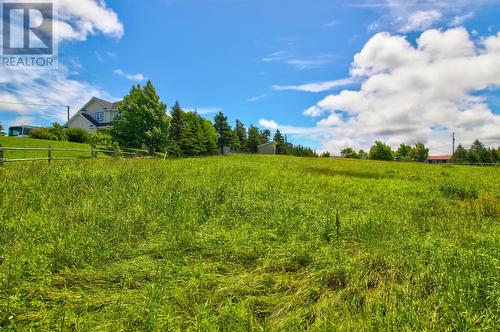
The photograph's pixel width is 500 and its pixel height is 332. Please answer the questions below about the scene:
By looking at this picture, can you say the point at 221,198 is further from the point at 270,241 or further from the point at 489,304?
the point at 489,304

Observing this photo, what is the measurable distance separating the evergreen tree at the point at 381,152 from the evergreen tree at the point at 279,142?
36376mm

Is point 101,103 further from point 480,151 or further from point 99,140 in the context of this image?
point 480,151

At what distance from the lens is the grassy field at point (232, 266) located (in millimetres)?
3146

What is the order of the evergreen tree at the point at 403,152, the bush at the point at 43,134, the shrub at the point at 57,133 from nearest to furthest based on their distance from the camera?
the bush at the point at 43,134, the shrub at the point at 57,133, the evergreen tree at the point at 403,152

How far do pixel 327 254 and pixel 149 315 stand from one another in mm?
2913

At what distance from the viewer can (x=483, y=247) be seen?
4965mm

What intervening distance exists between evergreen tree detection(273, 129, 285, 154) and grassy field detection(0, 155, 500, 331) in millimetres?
76987

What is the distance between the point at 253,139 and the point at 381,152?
5132 cm

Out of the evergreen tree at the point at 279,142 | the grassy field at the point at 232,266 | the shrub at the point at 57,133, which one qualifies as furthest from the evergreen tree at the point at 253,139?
the grassy field at the point at 232,266

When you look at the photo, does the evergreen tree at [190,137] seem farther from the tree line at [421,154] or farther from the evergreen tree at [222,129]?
the tree line at [421,154]

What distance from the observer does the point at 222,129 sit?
205 ft

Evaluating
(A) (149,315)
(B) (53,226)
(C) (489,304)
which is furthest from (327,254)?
(B) (53,226)

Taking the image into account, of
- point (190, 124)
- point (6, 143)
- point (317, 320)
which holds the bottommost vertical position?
point (317, 320)

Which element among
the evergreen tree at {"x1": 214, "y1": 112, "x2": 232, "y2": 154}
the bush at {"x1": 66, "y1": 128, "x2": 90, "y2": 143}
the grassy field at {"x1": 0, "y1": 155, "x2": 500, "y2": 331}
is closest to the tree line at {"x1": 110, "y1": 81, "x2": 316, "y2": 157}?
the evergreen tree at {"x1": 214, "y1": 112, "x2": 232, "y2": 154}
